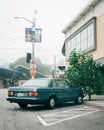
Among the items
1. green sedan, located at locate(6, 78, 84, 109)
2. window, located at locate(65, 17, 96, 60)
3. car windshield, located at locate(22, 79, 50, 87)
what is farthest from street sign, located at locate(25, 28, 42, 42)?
car windshield, located at locate(22, 79, 50, 87)

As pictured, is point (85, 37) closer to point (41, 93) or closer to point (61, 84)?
point (61, 84)

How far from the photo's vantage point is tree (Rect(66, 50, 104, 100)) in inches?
756

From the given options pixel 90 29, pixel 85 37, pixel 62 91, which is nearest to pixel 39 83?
pixel 62 91

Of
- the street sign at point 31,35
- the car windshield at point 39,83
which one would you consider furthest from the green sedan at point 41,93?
the street sign at point 31,35

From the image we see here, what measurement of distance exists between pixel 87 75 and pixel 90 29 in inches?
196

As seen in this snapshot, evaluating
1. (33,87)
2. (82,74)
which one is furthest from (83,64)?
(33,87)

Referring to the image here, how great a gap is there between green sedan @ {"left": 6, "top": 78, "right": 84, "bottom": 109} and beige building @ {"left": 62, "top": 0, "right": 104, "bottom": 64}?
597 cm

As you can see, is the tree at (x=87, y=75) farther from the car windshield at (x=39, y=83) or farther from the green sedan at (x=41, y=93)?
the car windshield at (x=39, y=83)

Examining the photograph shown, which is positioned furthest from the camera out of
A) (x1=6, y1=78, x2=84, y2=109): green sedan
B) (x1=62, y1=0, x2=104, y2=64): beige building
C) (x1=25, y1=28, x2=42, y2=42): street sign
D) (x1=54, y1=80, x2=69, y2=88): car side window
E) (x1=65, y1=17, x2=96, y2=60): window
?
(x1=25, y1=28, x2=42, y2=42): street sign

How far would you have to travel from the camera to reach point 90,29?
74.8 feet

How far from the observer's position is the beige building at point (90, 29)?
812 inches

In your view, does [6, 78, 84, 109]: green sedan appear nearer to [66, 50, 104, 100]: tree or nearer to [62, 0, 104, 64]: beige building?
[66, 50, 104, 100]: tree

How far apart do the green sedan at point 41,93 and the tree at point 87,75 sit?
3.81 m

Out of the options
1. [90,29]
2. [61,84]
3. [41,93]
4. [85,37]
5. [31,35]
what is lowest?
[41,93]
